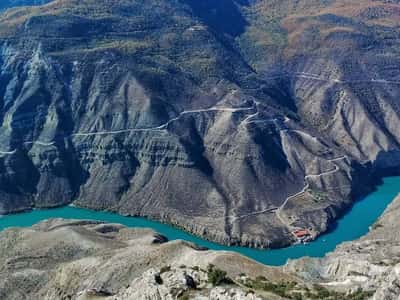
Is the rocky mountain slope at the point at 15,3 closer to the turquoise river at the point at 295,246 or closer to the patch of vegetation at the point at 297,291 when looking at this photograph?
the turquoise river at the point at 295,246

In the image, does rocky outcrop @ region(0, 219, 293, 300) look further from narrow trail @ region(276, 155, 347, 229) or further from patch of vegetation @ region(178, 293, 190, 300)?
narrow trail @ region(276, 155, 347, 229)

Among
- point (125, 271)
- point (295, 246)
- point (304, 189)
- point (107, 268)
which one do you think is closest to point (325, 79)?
point (304, 189)

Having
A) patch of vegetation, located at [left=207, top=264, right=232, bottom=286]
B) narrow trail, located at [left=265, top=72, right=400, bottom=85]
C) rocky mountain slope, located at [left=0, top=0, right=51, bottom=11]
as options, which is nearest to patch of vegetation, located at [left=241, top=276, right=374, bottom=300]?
patch of vegetation, located at [left=207, top=264, right=232, bottom=286]

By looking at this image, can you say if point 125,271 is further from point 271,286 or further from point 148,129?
point 148,129

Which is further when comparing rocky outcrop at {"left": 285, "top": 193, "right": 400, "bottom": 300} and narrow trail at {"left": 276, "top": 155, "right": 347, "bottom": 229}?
narrow trail at {"left": 276, "top": 155, "right": 347, "bottom": 229}

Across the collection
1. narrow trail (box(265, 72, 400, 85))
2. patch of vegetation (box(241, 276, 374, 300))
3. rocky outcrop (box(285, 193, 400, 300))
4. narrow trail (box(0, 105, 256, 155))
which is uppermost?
patch of vegetation (box(241, 276, 374, 300))

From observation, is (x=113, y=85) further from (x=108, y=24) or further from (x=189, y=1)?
(x=189, y=1)

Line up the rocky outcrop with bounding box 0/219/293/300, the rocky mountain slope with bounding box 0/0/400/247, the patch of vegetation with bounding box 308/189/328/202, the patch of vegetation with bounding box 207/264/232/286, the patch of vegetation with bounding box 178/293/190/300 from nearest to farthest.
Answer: the patch of vegetation with bounding box 178/293/190/300 < the patch of vegetation with bounding box 207/264/232/286 < the rocky outcrop with bounding box 0/219/293/300 < the patch of vegetation with bounding box 308/189/328/202 < the rocky mountain slope with bounding box 0/0/400/247
